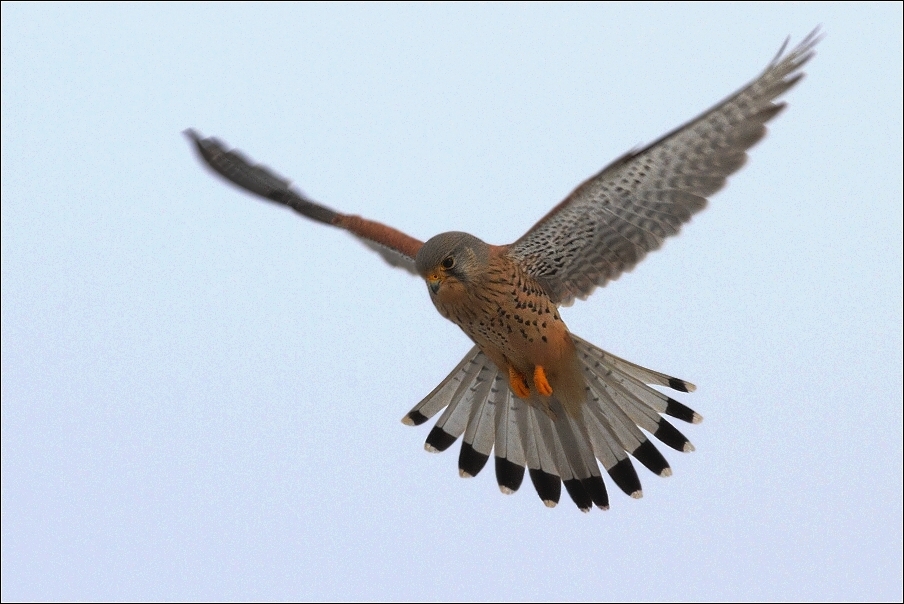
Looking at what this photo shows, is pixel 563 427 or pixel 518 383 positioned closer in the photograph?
pixel 518 383

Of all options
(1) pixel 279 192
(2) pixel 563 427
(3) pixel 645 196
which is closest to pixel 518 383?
(2) pixel 563 427

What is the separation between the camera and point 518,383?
6.45 meters

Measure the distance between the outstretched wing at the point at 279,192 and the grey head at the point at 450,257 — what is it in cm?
87

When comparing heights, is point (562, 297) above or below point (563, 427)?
above

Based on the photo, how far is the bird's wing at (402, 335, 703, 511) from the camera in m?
6.61

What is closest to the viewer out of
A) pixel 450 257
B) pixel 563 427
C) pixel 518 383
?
pixel 450 257

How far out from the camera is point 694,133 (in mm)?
5797

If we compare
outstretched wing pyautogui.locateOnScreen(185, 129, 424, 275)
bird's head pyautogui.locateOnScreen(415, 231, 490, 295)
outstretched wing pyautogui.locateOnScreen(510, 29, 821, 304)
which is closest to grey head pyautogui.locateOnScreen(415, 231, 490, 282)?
bird's head pyautogui.locateOnScreen(415, 231, 490, 295)

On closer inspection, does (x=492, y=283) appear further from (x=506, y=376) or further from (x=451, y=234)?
(x=506, y=376)

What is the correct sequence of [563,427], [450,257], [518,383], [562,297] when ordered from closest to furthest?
1. [450,257]
2. [562,297]
3. [518,383]
4. [563,427]

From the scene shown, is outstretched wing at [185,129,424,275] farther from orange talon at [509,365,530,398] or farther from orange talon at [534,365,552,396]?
orange talon at [534,365,552,396]

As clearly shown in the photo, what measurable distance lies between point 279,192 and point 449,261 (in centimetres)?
153

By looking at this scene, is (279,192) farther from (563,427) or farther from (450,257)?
(563,427)

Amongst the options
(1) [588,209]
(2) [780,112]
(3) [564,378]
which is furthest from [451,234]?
(2) [780,112]
